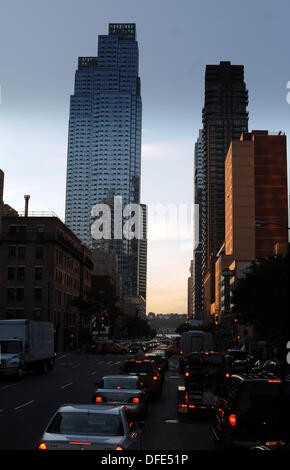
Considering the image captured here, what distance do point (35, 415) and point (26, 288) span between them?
2569 inches

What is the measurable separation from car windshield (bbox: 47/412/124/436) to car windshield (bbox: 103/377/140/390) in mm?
7720

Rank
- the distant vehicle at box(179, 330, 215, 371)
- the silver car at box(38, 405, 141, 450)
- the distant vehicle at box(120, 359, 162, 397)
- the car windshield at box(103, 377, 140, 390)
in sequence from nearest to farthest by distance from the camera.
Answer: the silver car at box(38, 405, 141, 450) < the car windshield at box(103, 377, 140, 390) < the distant vehicle at box(120, 359, 162, 397) < the distant vehicle at box(179, 330, 215, 371)

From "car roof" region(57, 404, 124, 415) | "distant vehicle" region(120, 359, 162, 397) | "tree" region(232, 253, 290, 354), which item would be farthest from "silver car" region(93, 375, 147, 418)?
"tree" region(232, 253, 290, 354)

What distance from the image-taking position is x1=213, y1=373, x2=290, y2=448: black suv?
9.61 m

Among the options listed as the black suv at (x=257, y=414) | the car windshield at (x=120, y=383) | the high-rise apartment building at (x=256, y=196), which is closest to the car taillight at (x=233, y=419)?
the black suv at (x=257, y=414)

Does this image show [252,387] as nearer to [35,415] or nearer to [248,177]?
[35,415]

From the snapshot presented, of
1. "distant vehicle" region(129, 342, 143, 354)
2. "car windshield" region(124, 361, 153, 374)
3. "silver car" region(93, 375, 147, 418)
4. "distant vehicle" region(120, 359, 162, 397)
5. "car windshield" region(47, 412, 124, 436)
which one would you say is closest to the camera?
"car windshield" region(47, 412, 124, 436)

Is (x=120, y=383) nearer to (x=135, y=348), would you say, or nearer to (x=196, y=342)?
(x=196, y=342)

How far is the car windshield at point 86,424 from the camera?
30.0ft

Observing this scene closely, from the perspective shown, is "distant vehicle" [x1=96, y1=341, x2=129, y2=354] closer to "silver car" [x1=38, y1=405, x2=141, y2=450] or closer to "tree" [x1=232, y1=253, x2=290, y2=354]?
"tree" [x1=232, y1=253, x2=290, y2=354]

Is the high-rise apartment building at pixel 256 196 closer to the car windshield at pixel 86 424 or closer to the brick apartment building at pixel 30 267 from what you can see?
the brick apartment building at pixel 30 267
